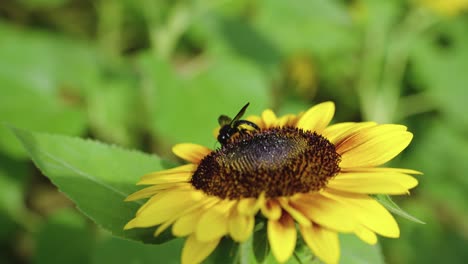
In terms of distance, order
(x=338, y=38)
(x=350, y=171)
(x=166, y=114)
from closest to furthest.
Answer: (x=350, y=171) → (x=166, y=114) → (x=338, y=38)

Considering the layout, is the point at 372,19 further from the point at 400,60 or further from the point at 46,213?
the point at 46,213

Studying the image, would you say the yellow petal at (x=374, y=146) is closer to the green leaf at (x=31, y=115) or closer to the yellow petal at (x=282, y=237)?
the yellow petal at (x=282, y=237)

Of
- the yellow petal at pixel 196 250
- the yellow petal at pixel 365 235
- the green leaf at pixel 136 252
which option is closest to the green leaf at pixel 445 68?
the green leaf at pixel 136 252

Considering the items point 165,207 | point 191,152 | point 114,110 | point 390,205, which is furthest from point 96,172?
point 114,110

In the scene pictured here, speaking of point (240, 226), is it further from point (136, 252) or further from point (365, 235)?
point (136, 252)

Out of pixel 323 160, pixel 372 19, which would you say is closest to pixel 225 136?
pixel 323 160

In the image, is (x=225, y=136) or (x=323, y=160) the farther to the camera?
(x=225, y=136)

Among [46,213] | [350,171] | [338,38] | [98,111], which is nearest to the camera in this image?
[350,171]
